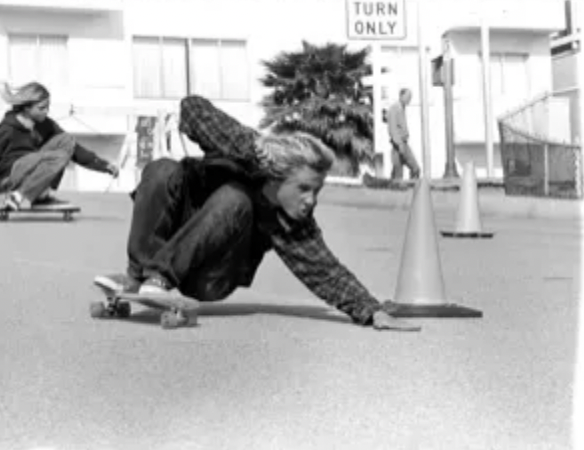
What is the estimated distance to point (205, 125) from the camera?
7.56 metres

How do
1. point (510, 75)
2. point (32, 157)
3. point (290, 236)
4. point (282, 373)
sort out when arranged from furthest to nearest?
1. point (510, 75)
2. point (32, 157)
3. point (290, 236)
4. point (282, 373)

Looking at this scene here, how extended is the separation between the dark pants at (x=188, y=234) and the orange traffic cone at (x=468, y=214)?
27.3 feet

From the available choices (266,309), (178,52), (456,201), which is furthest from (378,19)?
(178,52)

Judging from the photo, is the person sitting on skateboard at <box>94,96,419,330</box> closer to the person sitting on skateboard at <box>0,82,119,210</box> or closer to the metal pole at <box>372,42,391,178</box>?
the person sitting on skateboard at <box>0,82,119,210</box>

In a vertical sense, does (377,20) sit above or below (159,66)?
below

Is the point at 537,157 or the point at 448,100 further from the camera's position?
the point at 448,100

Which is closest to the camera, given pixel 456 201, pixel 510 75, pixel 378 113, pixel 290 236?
pixel 290 236

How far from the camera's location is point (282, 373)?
6422 millimetres

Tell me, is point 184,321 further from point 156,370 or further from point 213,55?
point 213,55

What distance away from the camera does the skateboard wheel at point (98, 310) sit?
26.6 ft

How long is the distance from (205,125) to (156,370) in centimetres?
155

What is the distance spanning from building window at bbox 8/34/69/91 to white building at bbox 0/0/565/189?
29mm

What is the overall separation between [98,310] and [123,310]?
0.14 m

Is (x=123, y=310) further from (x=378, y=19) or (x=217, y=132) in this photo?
(x=378, y=19)
